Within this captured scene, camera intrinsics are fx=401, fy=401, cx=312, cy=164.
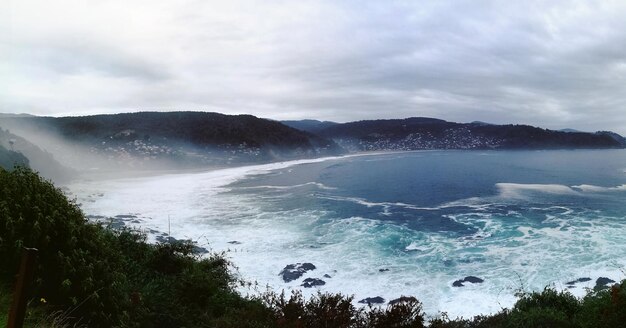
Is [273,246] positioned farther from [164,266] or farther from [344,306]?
[344,306]

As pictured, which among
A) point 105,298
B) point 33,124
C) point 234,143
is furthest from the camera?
point 234,143

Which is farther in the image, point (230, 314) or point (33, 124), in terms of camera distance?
point (33, 124)

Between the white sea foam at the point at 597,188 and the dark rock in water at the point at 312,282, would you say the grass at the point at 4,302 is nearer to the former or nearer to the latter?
the dark rock in water at the point at 312,282

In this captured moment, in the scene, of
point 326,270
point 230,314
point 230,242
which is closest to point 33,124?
point 230,242

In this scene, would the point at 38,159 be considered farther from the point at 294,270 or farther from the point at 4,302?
the point at 4,302

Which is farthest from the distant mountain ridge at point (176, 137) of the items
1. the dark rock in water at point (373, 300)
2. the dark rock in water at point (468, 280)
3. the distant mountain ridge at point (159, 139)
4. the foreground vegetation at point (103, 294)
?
the foreground vegetation at point (103, 294)

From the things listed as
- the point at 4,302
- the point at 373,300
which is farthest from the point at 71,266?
the point at 373,300

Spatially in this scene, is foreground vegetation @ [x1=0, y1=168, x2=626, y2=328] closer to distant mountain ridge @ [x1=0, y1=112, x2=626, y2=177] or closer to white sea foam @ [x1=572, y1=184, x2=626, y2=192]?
white sea foam @ [x1=572, y1=184, x2=626, y2=192]

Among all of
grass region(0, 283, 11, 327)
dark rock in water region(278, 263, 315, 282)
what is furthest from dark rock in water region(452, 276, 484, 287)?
grass region(0, 283, 11, 327)
